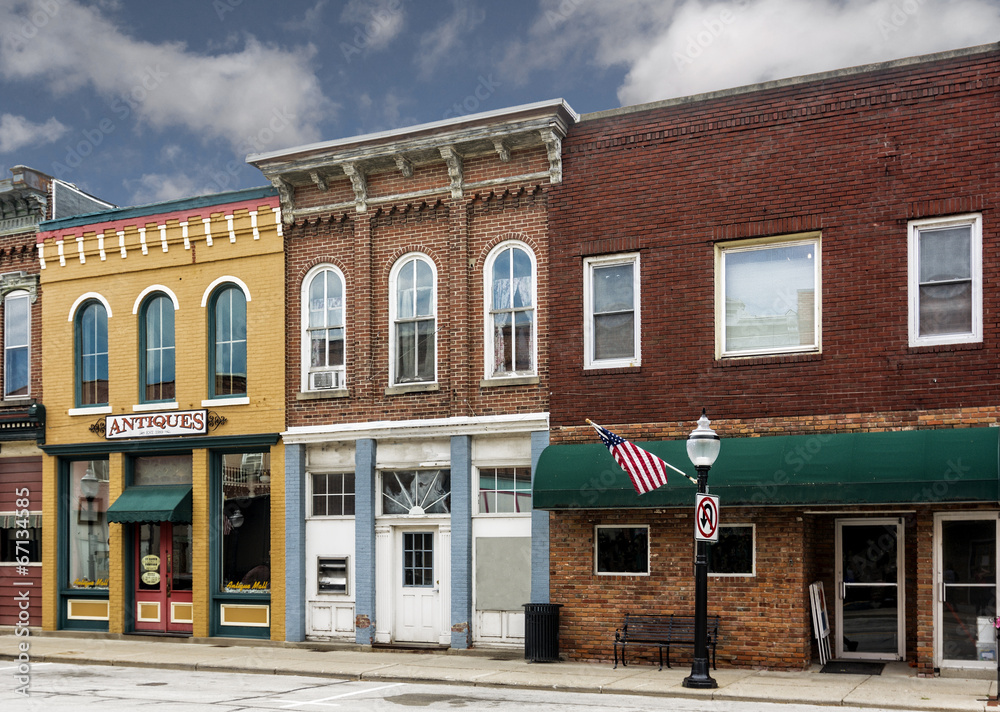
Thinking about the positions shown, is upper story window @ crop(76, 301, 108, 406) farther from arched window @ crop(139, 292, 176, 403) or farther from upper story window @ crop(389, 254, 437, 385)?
upper story window @ crop(389, 254, 437, 385)

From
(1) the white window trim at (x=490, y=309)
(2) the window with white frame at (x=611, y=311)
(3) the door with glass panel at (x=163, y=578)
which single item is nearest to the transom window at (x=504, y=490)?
(1) the white window trim at (x=490, y=309)

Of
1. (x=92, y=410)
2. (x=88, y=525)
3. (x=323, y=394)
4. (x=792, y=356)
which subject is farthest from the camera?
(x=88, y=525)

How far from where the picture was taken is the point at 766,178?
15.9 metres

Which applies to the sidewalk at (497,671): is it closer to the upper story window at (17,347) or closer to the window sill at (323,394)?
the window sill at (323,394)

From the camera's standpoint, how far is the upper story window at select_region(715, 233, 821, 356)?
51.5 ft

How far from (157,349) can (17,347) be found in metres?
3.63

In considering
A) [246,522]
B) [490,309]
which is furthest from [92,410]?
[490,309]

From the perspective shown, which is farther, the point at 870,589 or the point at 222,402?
the point at 222,402

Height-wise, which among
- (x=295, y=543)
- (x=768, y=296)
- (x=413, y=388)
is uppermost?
(x=768, y=296)

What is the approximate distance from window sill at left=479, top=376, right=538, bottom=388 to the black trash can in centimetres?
354

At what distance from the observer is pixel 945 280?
1475cm

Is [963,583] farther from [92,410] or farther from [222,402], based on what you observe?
[92,410]

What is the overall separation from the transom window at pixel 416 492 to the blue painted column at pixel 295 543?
1.62 metres

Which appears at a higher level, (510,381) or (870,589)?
(510,381)
